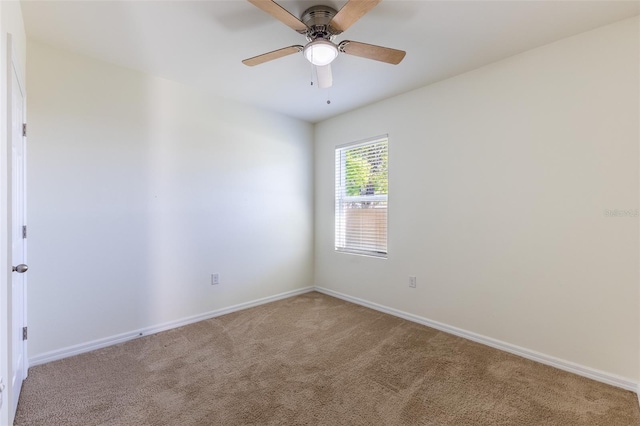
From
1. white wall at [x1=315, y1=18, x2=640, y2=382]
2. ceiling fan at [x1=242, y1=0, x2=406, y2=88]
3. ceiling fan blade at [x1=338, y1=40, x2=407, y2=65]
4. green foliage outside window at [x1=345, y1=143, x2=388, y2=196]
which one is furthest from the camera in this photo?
green foliage outside window at [x1=345, y1=143, x2=388, y2=196]

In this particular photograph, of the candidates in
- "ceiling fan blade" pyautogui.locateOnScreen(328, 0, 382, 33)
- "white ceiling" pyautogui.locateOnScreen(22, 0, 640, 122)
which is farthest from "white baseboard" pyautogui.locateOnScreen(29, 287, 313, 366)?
"ceiling fan blade" pyautogui.locateOnScreen(328, 0, 382, 33)

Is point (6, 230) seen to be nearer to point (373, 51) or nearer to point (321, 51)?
point (321, 51)

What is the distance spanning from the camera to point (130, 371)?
212 centimetres

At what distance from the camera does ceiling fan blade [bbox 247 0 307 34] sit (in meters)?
1.49

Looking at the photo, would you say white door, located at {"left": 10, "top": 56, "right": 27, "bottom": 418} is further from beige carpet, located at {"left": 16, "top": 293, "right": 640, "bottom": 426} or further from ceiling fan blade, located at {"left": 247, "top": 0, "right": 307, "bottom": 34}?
ceiling fan blade, located at {"left": 247, "top": 0, "right": 307, "bottom": 34}

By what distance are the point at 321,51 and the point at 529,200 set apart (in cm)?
202

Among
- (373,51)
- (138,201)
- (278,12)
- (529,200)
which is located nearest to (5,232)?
(138,201)

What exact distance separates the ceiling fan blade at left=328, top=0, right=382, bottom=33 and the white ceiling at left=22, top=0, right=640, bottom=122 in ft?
0.72

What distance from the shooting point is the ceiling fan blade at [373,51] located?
6.12 feet

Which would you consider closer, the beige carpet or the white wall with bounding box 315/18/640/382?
the beige carpet

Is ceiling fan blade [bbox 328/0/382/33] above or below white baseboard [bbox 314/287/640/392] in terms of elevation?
above

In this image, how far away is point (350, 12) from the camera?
1581 millimetres

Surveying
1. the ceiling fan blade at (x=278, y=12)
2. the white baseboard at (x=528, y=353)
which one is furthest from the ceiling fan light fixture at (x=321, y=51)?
the white baseboard at (x=528, y=353)

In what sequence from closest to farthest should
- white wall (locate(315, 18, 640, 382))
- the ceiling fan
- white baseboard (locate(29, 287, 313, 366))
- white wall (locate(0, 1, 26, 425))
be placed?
1. white wall (locate(0, 1, 26, 425))
2. the ceiling fan
3. white wall (locate(315, 18, 640, 382))
4. white baseboard (locate(29, 287, 313, 366))
